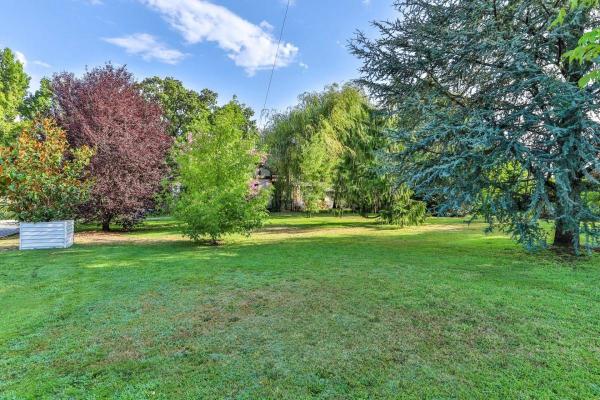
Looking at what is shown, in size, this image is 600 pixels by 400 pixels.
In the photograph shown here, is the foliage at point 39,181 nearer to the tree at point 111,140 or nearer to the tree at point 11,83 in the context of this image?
the tree at point 111,140

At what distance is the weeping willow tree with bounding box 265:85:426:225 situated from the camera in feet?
45.0

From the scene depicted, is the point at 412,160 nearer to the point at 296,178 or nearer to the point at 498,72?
the point at 498,72

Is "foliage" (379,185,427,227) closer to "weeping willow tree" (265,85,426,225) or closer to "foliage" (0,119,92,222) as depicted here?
"weeping willow tree" (265,85,426,225)

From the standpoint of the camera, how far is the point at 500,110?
7.34 m

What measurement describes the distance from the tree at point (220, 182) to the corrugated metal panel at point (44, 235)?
10.2 ft

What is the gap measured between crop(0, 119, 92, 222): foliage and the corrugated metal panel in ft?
1.04

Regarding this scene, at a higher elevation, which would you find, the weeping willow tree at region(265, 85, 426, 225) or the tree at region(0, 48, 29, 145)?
the tree at region(0, 48, 29, 145)

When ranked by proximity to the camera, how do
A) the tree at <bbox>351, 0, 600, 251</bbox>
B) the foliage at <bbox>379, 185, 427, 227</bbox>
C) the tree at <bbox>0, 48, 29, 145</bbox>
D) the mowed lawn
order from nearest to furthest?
the mowed lawn, the tree at <bbox>351, 0, 600, 251</bbox>, the foliage at <bbox>379, 185, 427, 227</bbox>, the tree at <bbox>0, 48, 29, 145</bbox>

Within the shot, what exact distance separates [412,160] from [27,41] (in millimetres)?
17716

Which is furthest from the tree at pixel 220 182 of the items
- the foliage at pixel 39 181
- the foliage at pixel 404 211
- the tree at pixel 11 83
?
the tree at pixel 11 83

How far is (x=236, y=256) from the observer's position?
301 inches

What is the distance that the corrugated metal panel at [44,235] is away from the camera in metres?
8.62

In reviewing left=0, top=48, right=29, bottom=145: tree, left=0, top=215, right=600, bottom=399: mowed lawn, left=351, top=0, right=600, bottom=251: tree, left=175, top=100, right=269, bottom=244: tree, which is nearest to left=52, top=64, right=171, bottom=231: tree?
left=175, top=100, right=269, bottom=244: tree

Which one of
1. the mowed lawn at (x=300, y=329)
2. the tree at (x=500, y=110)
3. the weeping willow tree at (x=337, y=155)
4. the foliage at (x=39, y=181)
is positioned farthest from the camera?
the weeping willow tree at (x=337, y=155)
